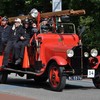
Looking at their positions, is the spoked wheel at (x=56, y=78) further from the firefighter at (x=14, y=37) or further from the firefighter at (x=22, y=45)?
the firefighter at (x=14, y=37)

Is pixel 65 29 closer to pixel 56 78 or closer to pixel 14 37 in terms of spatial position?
pixel 14 37

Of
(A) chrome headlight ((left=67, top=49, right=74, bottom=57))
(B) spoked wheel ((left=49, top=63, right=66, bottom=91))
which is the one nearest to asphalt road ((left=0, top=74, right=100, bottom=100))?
(B) spoked wheel ((left=49, top=63, right=66, bottom=91))

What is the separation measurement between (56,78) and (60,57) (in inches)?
24.8

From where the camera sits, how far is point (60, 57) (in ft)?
46.1

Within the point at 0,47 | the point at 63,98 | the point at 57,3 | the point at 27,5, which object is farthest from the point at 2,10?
the point at 63,98

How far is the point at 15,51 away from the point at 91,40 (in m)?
6.11

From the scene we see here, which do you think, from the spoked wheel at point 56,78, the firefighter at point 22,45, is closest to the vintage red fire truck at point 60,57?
the spoked wheel at point 56,78

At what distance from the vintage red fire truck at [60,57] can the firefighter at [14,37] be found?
1.20ft

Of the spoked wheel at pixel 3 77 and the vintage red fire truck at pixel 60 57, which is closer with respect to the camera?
the vintage red fire truck at pixel 60 57

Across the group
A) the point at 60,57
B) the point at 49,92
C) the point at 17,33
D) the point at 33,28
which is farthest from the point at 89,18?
the point at 49,92

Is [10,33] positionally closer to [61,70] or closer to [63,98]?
[61,70]

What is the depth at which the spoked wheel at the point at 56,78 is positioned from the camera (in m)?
13.7

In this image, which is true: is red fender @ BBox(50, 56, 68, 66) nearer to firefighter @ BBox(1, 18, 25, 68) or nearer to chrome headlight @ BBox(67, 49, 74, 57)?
chrome headlight @ BBox(67, 49, 74, 57)

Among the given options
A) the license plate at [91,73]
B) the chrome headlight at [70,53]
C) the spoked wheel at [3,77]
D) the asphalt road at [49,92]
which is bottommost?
the asphalt road at [49,92]
